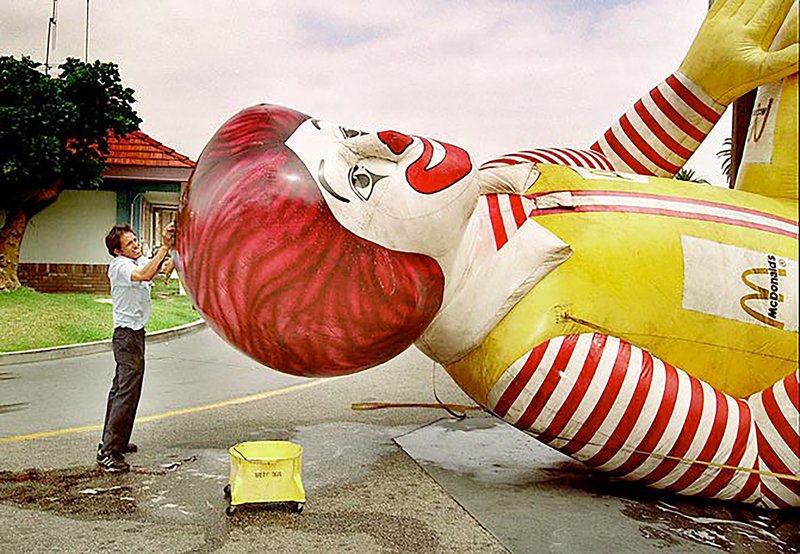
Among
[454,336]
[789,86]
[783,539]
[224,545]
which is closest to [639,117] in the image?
[789,86]

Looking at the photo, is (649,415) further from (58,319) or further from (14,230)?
(14,230)

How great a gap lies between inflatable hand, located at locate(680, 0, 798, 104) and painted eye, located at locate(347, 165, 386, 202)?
1.85 m

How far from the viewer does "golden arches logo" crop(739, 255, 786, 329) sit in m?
3.30

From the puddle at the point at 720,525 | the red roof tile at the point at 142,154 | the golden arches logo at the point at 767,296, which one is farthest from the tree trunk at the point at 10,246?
the golden arches logo at the point at 767,296

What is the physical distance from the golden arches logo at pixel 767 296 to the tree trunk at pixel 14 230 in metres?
14.0

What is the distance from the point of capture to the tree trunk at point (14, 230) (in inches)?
569

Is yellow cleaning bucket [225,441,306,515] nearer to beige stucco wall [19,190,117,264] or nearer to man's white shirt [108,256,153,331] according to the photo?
man's white shirt [108,256,153,331]

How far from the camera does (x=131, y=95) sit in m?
15.0

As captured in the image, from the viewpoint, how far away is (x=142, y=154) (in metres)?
17.4

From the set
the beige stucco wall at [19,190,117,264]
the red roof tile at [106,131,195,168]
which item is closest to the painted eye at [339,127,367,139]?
the red roof tile at [106,131,195,168]

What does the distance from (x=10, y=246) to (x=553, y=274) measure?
45.3 ft

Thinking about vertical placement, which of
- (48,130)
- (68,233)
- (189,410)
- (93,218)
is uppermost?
(48,130)

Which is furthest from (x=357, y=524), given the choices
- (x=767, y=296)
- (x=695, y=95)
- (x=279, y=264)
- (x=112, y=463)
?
(x=695, y=95)

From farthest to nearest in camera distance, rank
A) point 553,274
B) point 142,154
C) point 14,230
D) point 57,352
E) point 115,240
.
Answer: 1. point 142,154
2. point 14,230
3. point 57,352
4. point 115,240
5. point 553,274
